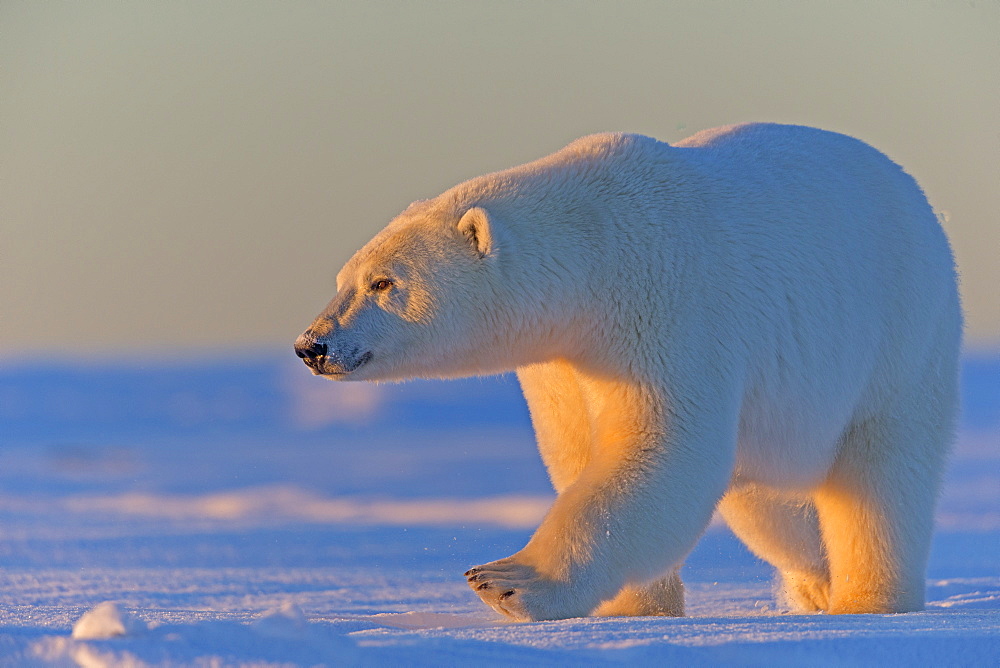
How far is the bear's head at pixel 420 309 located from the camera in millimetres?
4562

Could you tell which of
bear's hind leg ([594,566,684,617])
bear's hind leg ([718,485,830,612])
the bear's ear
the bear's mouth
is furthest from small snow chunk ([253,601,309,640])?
bear's hind leg ([718,485,830,612])

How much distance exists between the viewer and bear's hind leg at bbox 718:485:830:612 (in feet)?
18.6

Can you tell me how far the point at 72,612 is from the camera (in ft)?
16.2

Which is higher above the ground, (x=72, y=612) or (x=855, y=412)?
(x=855, y=412)

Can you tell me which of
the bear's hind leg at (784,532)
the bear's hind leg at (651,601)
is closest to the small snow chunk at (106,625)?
the bear's hind leg at (651,601)

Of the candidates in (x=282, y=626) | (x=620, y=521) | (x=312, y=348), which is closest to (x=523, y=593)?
(x=620, y=521)

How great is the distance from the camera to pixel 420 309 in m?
4.57

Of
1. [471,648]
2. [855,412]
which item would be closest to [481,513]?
[855,412]

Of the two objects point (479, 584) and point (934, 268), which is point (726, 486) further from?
point (934, 268)

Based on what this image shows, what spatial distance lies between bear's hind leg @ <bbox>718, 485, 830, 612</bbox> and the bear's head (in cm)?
172

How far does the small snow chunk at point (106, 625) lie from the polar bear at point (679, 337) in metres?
1.32

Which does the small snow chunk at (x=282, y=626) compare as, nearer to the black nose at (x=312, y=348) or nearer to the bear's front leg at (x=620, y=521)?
the bear's front leg at (x=620, y=521)

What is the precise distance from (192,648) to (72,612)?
1879 mm

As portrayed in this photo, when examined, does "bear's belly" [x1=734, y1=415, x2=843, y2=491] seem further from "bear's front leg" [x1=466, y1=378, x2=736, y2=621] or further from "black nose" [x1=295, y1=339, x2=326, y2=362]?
"black nose" [x1=295, y1=339, x2=326, y2=362]
